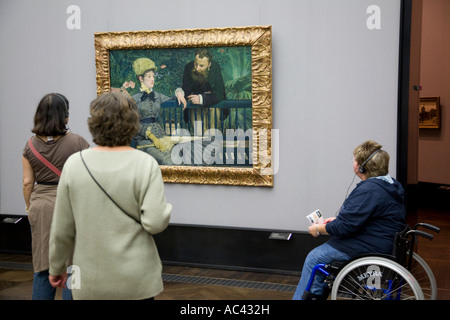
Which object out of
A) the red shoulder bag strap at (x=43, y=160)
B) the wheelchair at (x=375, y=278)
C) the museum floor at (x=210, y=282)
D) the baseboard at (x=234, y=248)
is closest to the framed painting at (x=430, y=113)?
the museum floor at (x=210, y=282)

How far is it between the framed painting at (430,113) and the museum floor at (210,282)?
4.34 meters

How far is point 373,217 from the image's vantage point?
376 cm

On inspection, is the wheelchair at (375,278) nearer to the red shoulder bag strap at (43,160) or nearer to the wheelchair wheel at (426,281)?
the wheelchair wheel at (426,281)

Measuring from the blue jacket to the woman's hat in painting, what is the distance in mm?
3288

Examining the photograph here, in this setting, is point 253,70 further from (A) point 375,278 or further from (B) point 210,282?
(A) point 375,278

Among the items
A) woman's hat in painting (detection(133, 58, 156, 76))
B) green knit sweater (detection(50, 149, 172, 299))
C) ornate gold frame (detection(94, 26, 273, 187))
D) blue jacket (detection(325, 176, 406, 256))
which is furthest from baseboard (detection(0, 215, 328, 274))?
green knit sweater (detection(50, 149, 172, 299))

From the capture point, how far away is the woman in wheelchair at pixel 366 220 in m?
3.74

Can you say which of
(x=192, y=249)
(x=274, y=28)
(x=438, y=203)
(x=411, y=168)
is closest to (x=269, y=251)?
(x=192, y=249)

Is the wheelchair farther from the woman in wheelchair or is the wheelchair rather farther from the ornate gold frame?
the ornate gold frame

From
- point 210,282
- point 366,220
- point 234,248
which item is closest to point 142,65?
point 234,248

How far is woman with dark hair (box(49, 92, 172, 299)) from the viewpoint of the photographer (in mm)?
2561

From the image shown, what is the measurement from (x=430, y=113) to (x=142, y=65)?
6603mm

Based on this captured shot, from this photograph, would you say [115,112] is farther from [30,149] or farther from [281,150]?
[281,150]

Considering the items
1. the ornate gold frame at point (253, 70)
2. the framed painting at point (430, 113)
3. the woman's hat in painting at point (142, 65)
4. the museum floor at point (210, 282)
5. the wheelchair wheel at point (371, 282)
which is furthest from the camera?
the framed painting at point (430, 113)
